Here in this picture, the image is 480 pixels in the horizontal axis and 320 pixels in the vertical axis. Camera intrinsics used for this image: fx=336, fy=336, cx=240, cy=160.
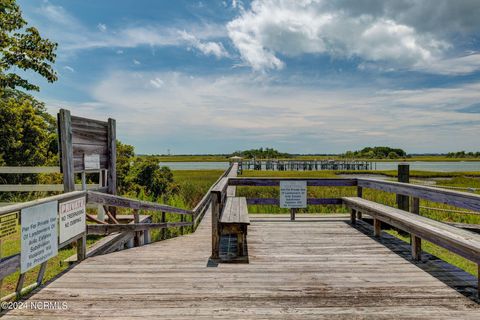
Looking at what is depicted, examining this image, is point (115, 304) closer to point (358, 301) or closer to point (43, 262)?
point (43, 262)

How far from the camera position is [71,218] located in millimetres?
4059

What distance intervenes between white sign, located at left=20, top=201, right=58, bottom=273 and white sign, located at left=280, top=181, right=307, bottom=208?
16.2 ft

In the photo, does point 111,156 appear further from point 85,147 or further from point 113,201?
point 113,201

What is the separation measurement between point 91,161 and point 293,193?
425cm

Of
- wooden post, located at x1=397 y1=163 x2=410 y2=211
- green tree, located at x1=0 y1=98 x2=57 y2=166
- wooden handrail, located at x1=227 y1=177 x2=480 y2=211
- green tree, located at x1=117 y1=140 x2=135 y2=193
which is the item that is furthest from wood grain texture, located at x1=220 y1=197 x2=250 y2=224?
green tree, located at x1=0 y1=98 x2=57 y2=166

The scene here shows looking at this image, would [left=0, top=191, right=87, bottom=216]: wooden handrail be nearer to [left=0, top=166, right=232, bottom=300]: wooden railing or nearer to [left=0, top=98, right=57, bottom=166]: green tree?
[left=0, top=166, right=232, bottom=300]: wooden railing

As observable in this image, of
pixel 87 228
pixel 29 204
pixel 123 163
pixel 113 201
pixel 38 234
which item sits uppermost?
pixel 123 163

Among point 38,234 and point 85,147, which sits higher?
point 85,147

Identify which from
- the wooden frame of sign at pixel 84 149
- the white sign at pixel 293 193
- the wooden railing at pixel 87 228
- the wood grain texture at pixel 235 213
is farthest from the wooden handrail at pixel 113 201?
the white sign at pixel 293 193

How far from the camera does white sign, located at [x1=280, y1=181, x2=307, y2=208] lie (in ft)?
24.8

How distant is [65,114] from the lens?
5215mm

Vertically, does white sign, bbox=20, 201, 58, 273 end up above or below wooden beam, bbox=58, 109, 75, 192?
below

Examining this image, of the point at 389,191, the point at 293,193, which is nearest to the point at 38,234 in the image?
the point at 293,193

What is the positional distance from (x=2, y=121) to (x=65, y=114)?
8836 mm
